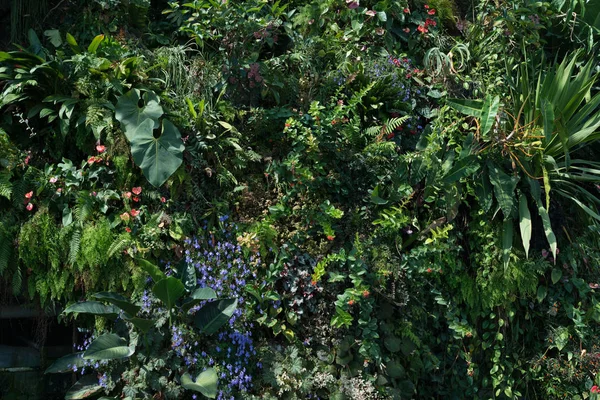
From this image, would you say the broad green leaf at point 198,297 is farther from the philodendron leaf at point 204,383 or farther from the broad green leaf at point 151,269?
the philodendron leaf at point 204,383

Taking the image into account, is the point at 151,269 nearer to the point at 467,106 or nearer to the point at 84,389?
the point at 84,389

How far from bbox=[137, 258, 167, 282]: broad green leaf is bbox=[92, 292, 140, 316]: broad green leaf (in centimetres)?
21

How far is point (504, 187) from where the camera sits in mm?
4934

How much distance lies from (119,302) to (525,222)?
2.99 metres

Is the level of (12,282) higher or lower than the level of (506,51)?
lower

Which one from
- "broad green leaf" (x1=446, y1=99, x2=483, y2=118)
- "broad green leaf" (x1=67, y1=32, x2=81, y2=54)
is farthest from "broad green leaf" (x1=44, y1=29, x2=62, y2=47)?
"broad green leaf" (x1=446, y1=99, x2=483, y2=118)

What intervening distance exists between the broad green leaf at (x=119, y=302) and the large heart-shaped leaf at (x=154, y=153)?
0.79m

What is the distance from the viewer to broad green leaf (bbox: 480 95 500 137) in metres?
4.81

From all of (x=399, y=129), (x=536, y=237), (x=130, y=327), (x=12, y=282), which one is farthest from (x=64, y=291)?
(x=536, y=237)

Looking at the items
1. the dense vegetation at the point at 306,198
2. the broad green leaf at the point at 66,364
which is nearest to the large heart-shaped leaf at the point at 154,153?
the dense vegetation at the point at 306,198

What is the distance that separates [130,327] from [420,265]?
81.7 inches

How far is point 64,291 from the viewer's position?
14.4 ft

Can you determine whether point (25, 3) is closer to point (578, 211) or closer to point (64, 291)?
point (64, 291)

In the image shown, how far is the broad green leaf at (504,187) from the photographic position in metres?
4.88
